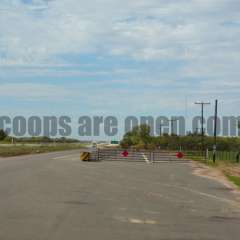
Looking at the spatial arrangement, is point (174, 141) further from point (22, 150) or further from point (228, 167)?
point (228, 167)

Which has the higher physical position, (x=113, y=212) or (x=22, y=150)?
(x=113, y=212)

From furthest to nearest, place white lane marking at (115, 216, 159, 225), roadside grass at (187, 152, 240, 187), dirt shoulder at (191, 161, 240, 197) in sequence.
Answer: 1. roadside grass at (187, 152, 240, 187)
2. dirt shoulder at (191, 161, 240, 197)
3. white lane marking at (115, 216, 159, 225)

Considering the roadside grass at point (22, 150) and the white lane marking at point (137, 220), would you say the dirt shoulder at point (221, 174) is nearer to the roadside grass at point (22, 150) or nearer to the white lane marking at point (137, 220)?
the white lane marking at point (137, 220)

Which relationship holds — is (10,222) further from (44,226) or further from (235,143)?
(235,143)

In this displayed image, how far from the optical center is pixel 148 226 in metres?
13.7

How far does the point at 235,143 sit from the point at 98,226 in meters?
102

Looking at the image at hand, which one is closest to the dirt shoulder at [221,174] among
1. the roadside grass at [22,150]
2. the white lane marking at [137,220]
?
the white lane marking at [137,220]

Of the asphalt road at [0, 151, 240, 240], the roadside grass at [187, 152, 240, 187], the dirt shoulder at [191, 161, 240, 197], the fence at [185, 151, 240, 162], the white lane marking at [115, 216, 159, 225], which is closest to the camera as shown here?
the asphalt road at [0, 151, 240, 240]

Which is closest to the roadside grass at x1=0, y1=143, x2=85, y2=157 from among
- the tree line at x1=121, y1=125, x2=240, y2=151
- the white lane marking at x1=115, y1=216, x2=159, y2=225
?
the tree line at x1=121, y1=125, x2=240, y2=151

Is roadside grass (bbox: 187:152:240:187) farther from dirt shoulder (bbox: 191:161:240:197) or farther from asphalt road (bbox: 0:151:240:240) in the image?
asphalt road (bbox: 0:151:240:240)

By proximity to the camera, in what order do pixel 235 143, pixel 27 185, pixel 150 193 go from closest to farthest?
pixel 150 193, pixel 27 185, pixel 235 143

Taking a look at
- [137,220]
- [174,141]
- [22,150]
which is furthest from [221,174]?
[174,141]

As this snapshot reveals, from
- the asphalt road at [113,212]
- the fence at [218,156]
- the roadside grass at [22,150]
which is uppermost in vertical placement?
the asphalt road at [113,212]

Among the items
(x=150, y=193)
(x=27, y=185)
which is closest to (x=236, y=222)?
(x=150, y=193)
